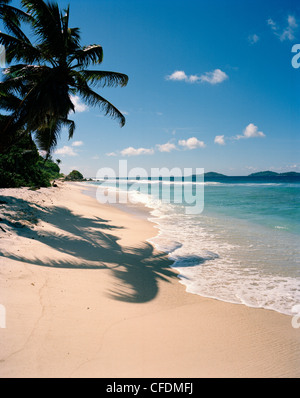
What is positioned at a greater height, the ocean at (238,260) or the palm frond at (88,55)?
the palm frond at (88,55)

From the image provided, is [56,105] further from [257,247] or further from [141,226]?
[257,247]

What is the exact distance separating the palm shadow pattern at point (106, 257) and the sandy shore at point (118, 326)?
0.15 ft

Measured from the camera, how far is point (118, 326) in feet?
10.1

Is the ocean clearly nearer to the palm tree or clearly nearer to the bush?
the palm tree

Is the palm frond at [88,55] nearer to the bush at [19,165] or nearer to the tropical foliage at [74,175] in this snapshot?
the bush at [19,165]

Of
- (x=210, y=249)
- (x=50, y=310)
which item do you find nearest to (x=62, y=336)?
(x=50, y=310)

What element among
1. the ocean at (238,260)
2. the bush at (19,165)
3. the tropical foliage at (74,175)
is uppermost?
the tropical foliage at (74,175)

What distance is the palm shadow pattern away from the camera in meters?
4.48

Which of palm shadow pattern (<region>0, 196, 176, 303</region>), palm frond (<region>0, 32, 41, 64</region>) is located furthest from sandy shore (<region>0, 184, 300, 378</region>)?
palm frond (<region>0, 32, 41, 64</region>)

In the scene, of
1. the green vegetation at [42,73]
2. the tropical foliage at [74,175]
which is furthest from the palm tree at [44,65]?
the tropical foliage at [74,175]

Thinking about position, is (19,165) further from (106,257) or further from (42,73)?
(106,257)

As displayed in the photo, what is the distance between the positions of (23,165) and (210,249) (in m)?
17.7

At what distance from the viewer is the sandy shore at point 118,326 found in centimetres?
239

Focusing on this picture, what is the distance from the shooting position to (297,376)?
2549 millimetres
